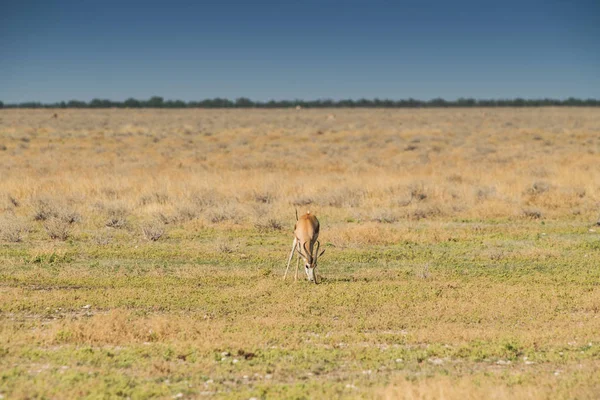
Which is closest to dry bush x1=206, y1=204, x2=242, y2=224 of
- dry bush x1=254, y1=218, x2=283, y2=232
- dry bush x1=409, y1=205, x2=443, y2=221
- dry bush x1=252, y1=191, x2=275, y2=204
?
dry bush x1=254, y1=218, x2=283, y2=232

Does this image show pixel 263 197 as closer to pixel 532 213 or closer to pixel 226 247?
pixel 226 247

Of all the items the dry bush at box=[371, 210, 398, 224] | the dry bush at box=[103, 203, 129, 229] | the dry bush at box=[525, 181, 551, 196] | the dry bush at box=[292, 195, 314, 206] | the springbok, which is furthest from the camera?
the dry bush at box=[525, 181, 551, 196]

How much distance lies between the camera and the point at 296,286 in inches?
497

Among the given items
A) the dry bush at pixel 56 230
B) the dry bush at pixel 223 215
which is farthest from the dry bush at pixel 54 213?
the dry bush at pixel 223 215

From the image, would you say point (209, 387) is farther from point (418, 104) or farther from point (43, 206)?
point (418, 104)

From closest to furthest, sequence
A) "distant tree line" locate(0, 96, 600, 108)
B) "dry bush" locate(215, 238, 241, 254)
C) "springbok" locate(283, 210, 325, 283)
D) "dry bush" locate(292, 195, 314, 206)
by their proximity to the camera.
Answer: "springbok" locate(283, 210, 325, 283), "dry bush" locate(215, 238, 241, 254), "dry bush" locate(292, 195, 314, 206), "distant tree line" locate(0, 96, 600, 108)

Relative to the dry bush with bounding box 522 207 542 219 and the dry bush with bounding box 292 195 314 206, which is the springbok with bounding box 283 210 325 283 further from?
the dry bush with bounding box 522 207 542 219

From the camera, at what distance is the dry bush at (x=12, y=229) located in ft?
55.6

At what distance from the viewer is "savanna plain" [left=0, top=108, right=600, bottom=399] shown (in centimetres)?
770

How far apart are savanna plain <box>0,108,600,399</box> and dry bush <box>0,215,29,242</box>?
0.05 m

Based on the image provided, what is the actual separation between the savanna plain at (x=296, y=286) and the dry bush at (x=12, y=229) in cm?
5

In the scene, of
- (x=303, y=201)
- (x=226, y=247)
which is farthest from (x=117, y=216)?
(x=303, y=201)

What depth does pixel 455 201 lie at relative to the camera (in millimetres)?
23281

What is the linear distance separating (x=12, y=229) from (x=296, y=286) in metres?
8.66
